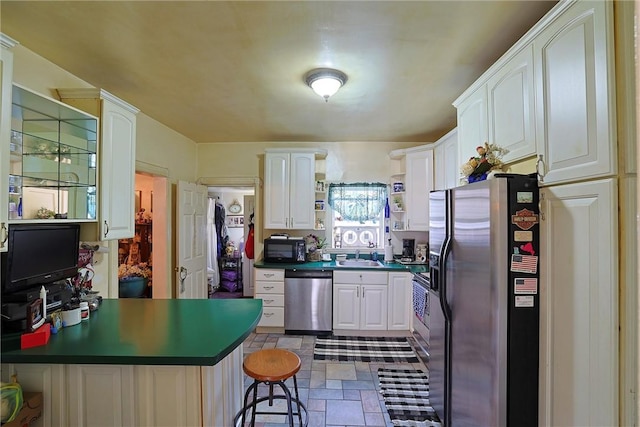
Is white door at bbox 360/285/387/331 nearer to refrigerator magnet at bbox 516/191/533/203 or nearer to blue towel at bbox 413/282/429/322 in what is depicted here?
blue towel at bbox 413/282/429/322

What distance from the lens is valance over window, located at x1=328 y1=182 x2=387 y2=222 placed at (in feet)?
12.9

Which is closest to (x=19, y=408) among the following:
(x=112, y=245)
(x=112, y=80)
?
(x=112, y=245)

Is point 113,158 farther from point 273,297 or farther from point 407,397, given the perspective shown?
point 407,397

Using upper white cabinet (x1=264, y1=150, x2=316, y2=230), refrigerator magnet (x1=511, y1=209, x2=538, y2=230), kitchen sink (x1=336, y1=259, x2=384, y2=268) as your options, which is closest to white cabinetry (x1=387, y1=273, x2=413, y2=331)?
kitchen sink (x1=336, y1=259, x2=384, y2=268)

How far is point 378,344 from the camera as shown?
3252mm

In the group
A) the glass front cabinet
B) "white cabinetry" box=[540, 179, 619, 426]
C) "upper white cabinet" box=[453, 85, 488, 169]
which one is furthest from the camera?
"upper white cabinet" box=[453, 85, 488, 169]

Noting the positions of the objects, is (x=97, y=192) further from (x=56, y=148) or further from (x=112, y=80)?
(x=112, y=80)

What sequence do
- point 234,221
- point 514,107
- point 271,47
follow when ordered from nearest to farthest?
1. point 514,107
2. point 271,47
3. point 234,221

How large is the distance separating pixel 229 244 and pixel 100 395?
452cm

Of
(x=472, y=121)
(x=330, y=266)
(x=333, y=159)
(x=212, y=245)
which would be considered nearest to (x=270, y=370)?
(x=330, y=266)

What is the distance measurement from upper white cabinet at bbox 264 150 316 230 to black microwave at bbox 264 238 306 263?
205 millimetres

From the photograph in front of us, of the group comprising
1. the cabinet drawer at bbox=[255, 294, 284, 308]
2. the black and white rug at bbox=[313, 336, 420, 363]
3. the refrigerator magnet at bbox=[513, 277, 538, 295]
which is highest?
the refrigerator magnet at bbox=[513, 277, 538, 295]

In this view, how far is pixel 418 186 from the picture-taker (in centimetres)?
350

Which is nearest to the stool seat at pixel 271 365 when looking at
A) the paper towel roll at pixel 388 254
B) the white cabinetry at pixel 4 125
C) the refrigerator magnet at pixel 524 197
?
the white cabinetry at pixel 4 125
